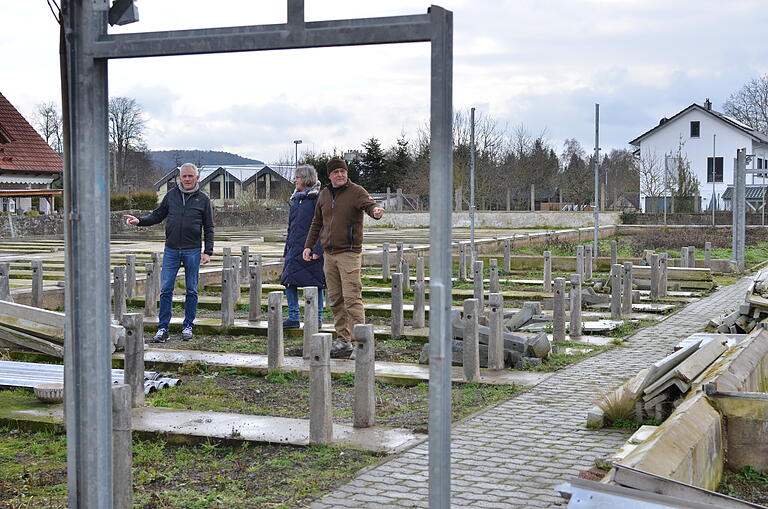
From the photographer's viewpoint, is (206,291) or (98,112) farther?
(206,291)

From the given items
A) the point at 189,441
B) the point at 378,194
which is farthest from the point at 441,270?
the point at 378,194

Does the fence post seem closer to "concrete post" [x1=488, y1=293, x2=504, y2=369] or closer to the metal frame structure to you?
"concrete post" [x1=488, y1=293, x2=504, y2=369]

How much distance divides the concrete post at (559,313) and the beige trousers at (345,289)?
8.95ft

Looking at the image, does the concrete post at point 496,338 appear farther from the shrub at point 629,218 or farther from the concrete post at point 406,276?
the shrub at point 629,218

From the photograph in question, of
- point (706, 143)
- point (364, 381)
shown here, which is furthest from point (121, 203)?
point (364, 381)

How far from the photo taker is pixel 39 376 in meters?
9.13

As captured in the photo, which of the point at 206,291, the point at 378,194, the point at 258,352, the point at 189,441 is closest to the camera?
the point at 189,441

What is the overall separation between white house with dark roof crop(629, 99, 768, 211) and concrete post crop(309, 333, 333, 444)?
217ft

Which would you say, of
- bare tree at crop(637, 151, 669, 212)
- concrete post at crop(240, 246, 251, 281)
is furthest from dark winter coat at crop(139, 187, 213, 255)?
bare tree at crop(637, 151, 669, 212)

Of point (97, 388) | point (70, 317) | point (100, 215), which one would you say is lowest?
point (97, 388)

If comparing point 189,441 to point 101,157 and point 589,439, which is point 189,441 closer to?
point 589,439

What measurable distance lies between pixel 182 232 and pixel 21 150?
45.5 feet

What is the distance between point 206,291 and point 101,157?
14742mm

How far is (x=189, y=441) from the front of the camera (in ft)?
23.5
